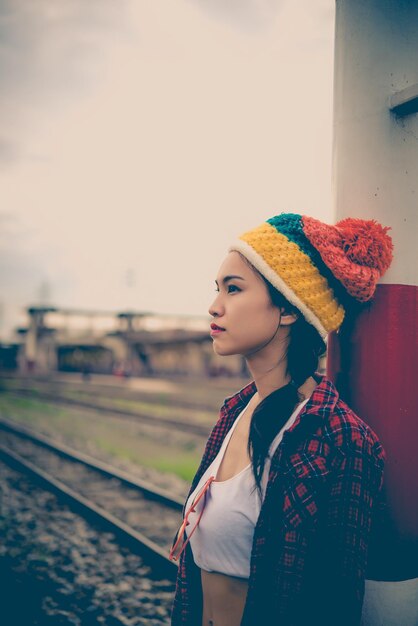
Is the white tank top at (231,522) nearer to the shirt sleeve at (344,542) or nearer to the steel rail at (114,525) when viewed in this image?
the shirt sleeve at (344,542)

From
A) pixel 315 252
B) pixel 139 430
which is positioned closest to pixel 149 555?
pixel 315 252

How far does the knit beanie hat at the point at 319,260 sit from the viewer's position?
1.51 m

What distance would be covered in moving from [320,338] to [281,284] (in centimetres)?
24

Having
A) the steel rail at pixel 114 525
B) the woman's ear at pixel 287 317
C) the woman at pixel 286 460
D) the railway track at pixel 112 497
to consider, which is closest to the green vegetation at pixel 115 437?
the railway track at pixel 112 497

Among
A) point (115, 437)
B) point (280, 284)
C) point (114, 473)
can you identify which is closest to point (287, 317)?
point (280, 284)

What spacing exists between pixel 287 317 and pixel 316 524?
620mm

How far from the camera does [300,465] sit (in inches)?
53.8

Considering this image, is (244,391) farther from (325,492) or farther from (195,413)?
(195,413)

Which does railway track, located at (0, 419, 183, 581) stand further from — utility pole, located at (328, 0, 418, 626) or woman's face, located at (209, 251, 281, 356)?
woman's face, located at (209, 251, 281, 356)

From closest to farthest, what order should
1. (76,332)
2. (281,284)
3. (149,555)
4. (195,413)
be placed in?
1. (281,284)
2. (149,555)
3. (195,413)
4. (76,332)

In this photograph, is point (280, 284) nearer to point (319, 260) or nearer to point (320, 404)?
point (319, 260)

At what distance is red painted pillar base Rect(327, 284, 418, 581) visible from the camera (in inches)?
60.4

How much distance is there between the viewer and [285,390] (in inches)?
63.5

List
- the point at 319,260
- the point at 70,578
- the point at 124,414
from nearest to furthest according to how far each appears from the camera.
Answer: the point at 319,260 → the point at 70,578 → the point at 124,414
